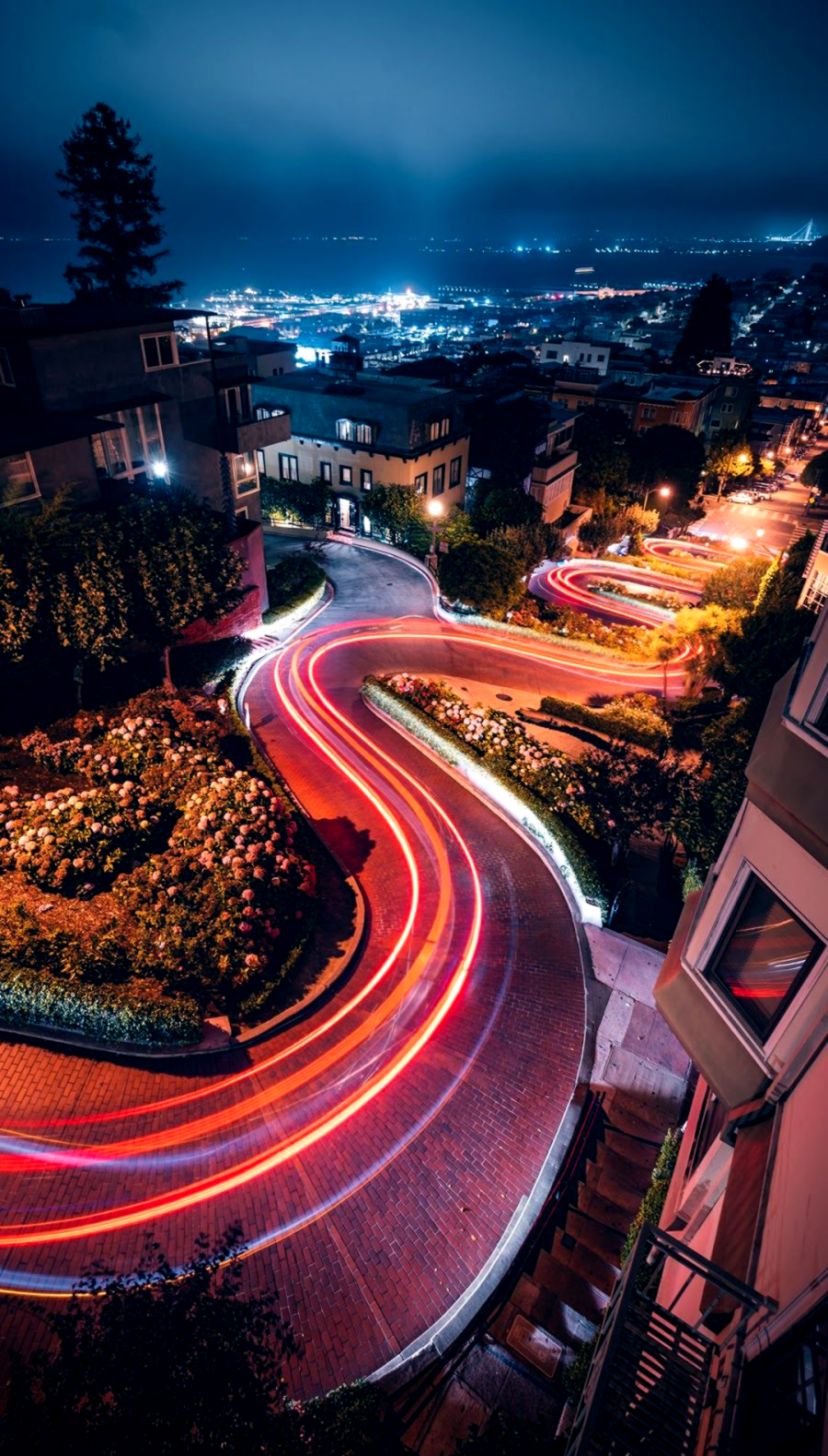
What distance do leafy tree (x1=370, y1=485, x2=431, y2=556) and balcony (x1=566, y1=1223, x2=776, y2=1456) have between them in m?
43.5

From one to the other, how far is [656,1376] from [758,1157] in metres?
2.20

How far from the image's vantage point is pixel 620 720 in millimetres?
29234

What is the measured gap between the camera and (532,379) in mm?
77812

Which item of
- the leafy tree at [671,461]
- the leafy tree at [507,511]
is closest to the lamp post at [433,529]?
the leafy tree at [507,511]

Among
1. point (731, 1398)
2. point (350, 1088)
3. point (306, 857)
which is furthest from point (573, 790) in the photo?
point (731, 1398)

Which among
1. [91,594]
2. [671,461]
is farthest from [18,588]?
[671,461]

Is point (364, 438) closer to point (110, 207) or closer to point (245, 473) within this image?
point (245, 473)

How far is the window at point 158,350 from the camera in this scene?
29.2 m

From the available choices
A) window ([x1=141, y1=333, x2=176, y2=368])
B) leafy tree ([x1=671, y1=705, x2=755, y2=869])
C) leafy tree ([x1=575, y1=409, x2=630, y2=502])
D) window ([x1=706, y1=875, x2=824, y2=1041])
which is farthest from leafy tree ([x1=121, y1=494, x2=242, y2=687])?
leafy tree ([x1=575, y1=409, x2=630, y2=502])

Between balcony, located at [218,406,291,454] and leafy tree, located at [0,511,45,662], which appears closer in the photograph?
leafy tree, located at [0,511,45,662]

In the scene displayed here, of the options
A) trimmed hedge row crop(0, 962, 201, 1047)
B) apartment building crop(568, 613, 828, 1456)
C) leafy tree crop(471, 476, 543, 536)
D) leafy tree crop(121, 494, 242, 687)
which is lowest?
trimmed hedge row crop(0, 962, 201, 1047)

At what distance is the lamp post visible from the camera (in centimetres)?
4453

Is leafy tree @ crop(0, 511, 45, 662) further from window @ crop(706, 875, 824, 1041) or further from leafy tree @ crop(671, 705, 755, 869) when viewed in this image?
window @ crop(706, 875, 824, 1041)

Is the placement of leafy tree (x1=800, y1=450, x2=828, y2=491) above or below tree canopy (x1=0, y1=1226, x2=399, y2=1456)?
below
